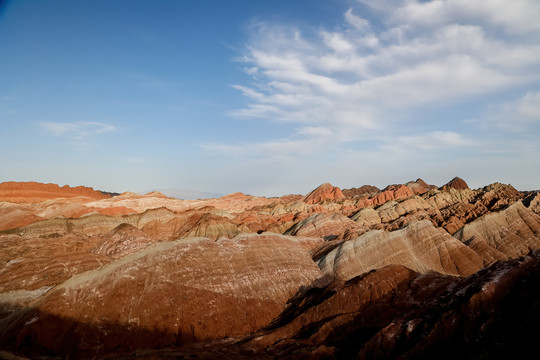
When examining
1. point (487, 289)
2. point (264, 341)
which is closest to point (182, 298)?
point (264, 341)

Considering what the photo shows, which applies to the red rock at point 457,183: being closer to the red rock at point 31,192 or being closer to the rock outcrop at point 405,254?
the rock outcrop at point 405,254

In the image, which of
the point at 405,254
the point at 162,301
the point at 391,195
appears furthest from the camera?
the point at 391,195

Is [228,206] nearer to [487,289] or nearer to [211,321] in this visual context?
[211,321]

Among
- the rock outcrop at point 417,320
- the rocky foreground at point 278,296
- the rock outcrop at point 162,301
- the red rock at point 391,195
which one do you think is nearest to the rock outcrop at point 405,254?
the rocky foreground at point 278,296

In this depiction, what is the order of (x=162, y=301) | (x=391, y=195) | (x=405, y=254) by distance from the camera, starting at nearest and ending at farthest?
1. (x=162, y=301)
2. (x=405, y=254)
3. (x=391, y=195)

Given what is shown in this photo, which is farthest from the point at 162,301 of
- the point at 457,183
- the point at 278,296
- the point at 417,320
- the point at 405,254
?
the point at 457,183

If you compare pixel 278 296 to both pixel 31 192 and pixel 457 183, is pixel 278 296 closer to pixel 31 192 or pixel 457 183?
A: pixel 457 183

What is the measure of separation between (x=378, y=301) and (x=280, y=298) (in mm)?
9656

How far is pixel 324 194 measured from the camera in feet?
403

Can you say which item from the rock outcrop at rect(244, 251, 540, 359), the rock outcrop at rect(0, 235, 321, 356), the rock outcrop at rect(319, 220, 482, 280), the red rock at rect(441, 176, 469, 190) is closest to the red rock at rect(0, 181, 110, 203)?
the rock outcrop at rect(0, 235, 321, 356)

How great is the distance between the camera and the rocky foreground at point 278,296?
58.9 feet

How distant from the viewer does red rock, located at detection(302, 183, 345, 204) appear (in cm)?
12004

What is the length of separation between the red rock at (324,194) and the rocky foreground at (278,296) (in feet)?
213

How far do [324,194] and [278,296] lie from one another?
92.1 meters
